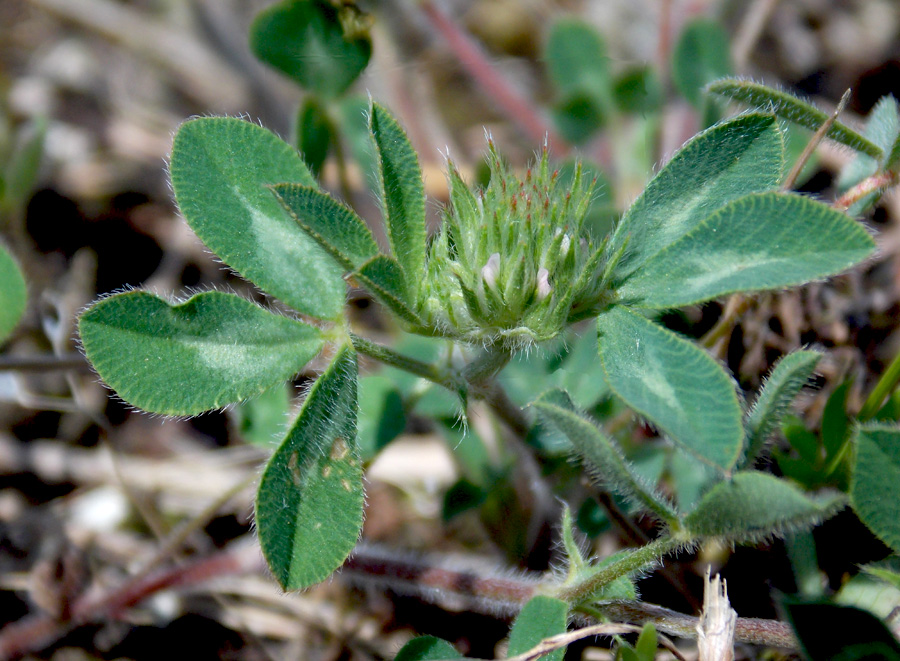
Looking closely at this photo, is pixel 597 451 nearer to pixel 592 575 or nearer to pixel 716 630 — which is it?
pixel 592 575

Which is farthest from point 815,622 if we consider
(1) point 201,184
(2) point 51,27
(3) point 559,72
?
(2) point 51,27

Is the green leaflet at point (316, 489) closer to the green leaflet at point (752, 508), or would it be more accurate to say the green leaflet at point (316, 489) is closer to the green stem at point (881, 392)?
the green leaflet at point (752, 508)

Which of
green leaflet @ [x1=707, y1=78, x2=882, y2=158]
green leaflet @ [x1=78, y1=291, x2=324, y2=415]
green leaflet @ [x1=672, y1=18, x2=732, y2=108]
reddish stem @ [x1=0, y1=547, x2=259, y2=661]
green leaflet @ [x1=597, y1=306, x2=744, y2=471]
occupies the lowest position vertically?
reddish stem @ [x1=0, y1=547, x2=259, y2=661]

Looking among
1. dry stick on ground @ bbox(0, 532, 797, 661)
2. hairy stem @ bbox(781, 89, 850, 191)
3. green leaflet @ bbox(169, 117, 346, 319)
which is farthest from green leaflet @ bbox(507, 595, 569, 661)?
hairy stem @ bbox(781, 89, 850, 191)

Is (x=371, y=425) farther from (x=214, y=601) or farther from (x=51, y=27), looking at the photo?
(x=51, y=27)

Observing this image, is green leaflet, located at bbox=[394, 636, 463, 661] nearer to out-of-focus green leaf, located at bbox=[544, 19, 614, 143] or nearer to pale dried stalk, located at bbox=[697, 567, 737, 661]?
pale dried stalk, located at bbox=[697, 567, 737, 661]

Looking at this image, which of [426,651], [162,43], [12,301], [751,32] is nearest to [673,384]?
[426,651]
